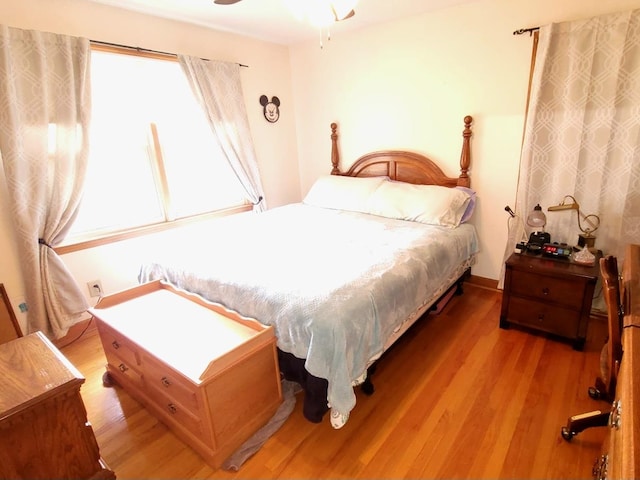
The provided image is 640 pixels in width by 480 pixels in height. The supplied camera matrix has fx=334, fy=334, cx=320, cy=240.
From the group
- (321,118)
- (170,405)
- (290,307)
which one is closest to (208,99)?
(321,118)

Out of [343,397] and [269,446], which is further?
[269,446]

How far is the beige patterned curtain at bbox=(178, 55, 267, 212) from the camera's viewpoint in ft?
9.16

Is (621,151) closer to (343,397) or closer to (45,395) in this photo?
(343,397)

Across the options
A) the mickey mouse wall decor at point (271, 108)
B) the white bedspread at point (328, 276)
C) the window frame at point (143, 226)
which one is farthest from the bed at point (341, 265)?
the mickey mouse wall decor at point (271, 108)

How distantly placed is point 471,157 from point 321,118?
1609mm

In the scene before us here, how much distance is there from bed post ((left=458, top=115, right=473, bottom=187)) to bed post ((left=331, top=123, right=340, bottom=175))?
1259mm

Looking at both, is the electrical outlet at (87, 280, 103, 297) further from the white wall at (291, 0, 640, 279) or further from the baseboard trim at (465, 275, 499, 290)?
the baseboard trim at (465, 275, 499, 290)

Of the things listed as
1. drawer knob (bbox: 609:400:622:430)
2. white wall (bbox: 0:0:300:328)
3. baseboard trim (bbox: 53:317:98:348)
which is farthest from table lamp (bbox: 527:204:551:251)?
baseboard trim (bbox: 53:317:98:348)

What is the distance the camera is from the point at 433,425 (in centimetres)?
158

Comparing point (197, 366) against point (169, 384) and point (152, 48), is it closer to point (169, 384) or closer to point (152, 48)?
point (169, 384)

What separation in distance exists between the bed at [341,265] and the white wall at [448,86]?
0.15 metres

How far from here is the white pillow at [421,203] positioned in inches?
100

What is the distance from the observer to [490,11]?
2.41 metres

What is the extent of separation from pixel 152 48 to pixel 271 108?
1.22m
